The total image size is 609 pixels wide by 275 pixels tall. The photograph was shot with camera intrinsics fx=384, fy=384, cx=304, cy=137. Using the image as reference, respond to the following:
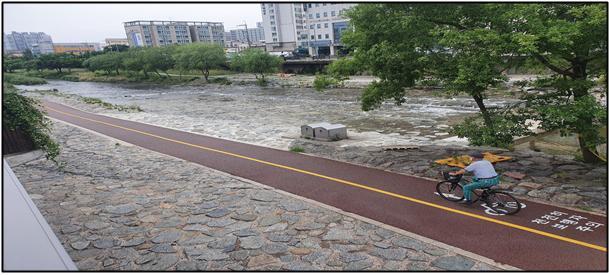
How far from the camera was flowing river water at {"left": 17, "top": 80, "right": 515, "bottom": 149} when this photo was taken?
2150 cm

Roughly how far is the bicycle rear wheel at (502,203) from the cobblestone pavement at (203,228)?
2548mm

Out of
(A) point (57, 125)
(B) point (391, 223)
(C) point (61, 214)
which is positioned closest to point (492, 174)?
(B) point (391, 223)

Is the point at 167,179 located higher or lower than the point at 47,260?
lower

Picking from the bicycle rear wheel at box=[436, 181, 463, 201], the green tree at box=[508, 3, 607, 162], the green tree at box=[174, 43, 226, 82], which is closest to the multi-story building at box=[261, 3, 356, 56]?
the green tree at box=[174, 43, 226, 82]

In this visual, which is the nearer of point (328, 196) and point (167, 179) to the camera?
point (328, 196)

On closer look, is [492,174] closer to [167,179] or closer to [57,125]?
[167,179]

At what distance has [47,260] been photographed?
4500 mm

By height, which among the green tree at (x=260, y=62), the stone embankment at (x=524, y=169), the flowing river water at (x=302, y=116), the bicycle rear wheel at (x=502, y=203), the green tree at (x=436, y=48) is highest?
the green tree at (x=436, y=48)

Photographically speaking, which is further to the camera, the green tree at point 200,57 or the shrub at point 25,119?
the green tree at point 200,57

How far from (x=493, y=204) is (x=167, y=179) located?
1082cm

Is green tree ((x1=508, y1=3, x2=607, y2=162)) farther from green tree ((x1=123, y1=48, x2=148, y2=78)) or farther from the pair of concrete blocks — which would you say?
green tree ((x1=123, y1=48, x2=148, y2=78))

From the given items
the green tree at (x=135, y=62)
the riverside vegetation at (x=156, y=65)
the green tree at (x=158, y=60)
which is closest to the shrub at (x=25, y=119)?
the riverside vegetation at (x=156, y=65)

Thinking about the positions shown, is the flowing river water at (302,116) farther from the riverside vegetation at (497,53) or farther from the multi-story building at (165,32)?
the multi-story building at (165,32)

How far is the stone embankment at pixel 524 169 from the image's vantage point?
10.1 metres
